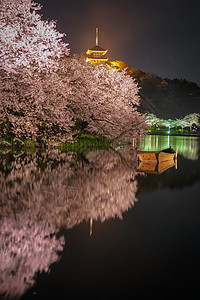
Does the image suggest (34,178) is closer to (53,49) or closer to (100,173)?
(100,173)

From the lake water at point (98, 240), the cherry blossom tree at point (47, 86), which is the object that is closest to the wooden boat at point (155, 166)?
the lake water at point (98, 240)

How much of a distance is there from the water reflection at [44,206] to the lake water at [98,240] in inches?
0.7

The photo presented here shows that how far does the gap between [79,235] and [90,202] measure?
2.87m

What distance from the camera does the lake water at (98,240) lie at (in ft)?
13.9

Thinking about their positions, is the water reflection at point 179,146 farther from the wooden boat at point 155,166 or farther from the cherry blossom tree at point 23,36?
the cherry blossom tree at point 23,36

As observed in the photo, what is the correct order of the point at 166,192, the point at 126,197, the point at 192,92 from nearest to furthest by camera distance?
the point at 126,197, the point at 166,192, the point at 192,92

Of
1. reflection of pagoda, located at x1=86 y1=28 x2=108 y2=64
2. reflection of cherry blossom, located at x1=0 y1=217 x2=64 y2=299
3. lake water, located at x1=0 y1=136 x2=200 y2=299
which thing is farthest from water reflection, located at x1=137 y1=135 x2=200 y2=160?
reflection of pagoda, located at x1=86 y1=28 x2=108 y2=64

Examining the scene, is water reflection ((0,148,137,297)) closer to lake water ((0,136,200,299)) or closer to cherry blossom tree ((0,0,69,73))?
lake water ((0,136,200,299))

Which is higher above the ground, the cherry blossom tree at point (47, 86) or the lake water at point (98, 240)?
the cherry blossom tree at point (47, 86)

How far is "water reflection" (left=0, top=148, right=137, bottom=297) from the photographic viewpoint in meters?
4.93

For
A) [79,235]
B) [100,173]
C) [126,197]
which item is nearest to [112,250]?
[79,235]

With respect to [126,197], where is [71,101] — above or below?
Answer: above

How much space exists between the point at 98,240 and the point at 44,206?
297 cm

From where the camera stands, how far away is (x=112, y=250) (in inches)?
218
